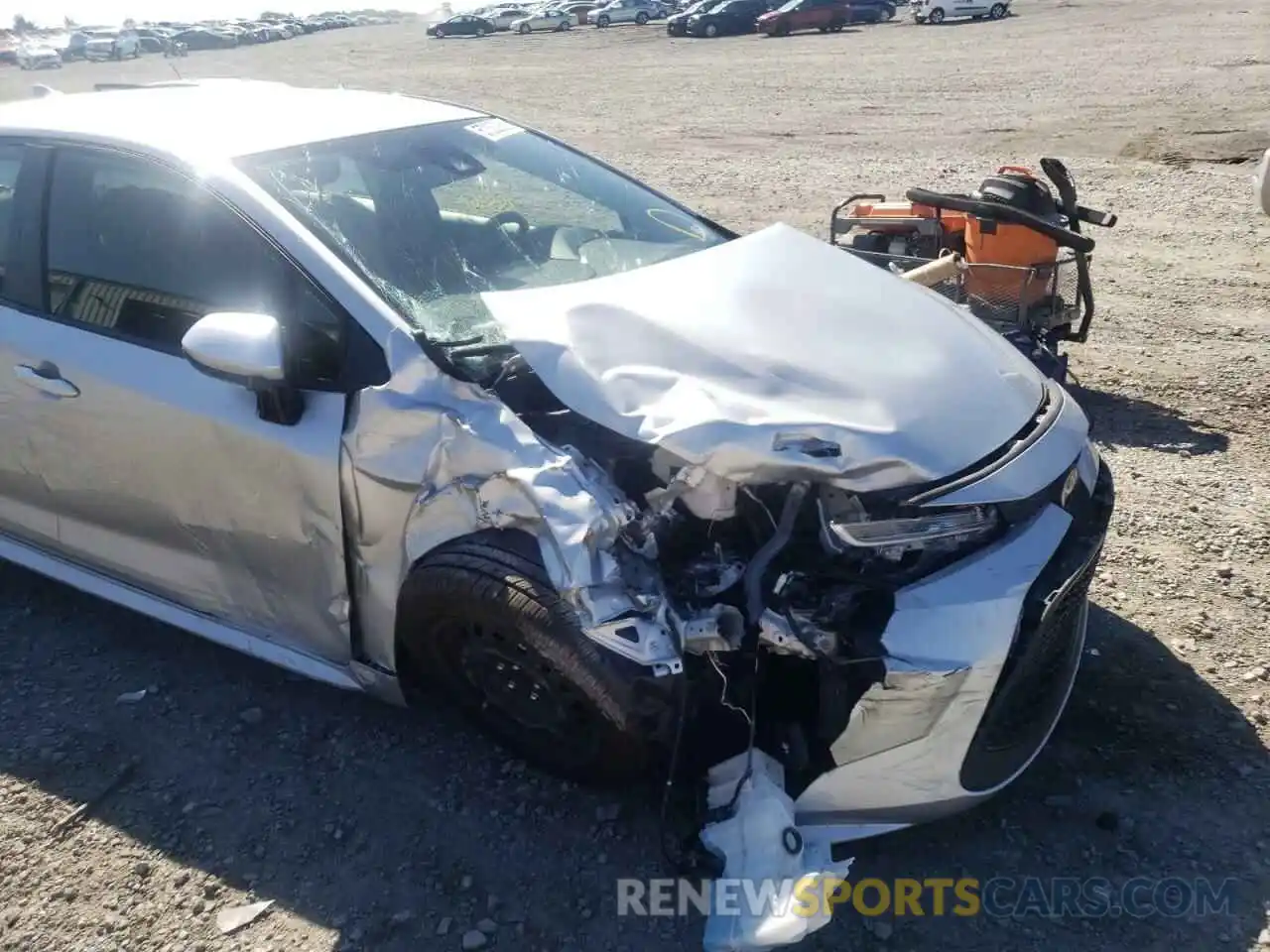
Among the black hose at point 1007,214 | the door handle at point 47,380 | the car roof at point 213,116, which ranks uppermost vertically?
the car roof at point 213,116

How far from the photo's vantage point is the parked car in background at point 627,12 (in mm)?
42562

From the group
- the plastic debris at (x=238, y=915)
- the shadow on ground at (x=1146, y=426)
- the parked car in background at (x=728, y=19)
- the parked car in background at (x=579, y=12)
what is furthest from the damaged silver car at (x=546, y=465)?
the parked car in background at (x=579, y=12)

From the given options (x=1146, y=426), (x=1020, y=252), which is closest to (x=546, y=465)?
(x=1020, y=252)

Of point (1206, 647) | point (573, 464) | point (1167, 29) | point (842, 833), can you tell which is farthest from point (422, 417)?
point (1167, 29)

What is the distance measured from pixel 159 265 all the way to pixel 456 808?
1.79m

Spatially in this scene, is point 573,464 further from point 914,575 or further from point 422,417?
point 914,575

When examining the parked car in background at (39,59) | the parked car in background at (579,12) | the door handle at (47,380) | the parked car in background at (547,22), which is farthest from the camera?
the parked car in background at (39,59)

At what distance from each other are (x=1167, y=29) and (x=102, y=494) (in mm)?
29830

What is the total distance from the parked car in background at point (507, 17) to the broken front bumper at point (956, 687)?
1827 inches

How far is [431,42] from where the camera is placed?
44.0 m

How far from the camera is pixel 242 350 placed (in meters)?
2.70

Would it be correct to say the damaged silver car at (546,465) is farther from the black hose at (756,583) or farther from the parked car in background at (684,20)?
the parked car in background at (684,20)

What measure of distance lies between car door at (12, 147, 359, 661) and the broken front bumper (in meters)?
1.40

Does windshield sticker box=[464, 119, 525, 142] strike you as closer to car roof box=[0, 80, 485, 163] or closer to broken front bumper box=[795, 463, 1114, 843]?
car roof box=[0, 80, 485, 163]
